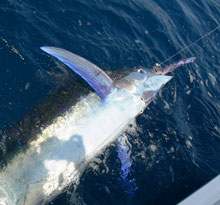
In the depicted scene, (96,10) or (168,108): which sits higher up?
(96,10)

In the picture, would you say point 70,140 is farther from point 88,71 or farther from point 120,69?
point 120,69

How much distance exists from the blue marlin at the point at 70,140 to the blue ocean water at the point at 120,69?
0.23 metres

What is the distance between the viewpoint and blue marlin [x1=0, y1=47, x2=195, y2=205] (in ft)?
10.2

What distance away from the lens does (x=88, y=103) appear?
3.68 metres

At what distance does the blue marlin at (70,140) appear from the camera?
10.2ft

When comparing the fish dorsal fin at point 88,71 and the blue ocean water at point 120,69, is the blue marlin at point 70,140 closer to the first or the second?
the fish dorsal fin at point 88,71

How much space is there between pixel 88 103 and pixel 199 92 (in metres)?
3.77

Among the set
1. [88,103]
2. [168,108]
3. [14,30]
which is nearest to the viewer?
[88,103]

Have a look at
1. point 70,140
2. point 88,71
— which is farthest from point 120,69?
point 70,140

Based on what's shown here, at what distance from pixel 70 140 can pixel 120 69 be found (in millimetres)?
1881

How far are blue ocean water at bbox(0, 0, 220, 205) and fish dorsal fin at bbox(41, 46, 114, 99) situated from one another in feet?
0.97

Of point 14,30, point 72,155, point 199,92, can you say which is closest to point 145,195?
point 72,155

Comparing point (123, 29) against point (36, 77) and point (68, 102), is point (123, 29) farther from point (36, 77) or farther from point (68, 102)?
point (68, 102)

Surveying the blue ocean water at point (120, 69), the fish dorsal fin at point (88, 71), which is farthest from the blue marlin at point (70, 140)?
the blue ocean water at point (120, 69)
